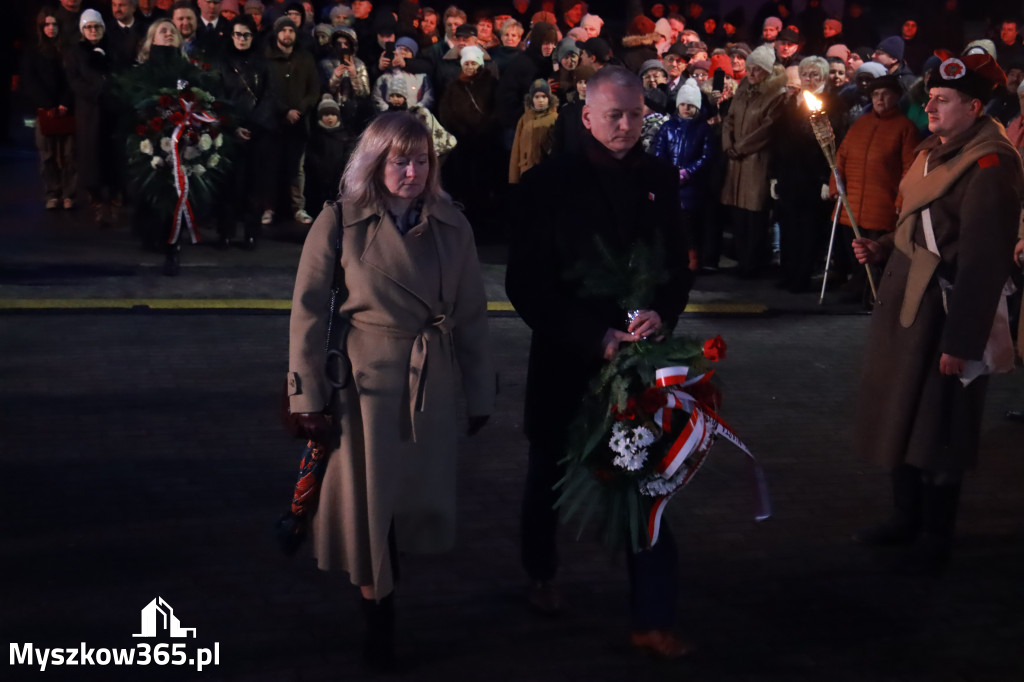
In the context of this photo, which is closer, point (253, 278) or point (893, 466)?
point (893, 466)

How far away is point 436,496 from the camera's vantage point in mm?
4789

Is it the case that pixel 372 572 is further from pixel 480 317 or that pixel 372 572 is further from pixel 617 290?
pixel 617 290

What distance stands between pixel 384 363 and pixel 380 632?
94 centimetres

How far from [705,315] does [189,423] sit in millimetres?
5081

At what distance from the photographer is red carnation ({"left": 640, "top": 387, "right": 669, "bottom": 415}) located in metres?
4.66

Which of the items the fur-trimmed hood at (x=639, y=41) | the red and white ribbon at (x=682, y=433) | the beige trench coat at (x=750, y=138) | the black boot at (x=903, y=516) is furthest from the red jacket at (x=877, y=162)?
the red and white ribbon at (x=682, y=433)

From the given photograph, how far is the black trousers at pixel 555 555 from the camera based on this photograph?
492 centimetres

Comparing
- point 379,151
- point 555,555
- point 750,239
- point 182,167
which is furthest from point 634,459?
point 750,239

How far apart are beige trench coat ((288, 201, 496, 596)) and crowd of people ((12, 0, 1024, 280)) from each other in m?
7.21

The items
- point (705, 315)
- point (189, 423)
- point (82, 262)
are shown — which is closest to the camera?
point (189, 423)

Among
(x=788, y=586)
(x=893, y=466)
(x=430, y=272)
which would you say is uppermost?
(x=430, y=272)

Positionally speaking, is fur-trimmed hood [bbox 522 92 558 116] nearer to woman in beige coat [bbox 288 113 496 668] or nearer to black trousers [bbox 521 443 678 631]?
black trousers [bbox 521 443 678 631]

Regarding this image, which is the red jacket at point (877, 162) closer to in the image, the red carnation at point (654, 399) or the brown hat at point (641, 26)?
the brown hat at point (641, 26)

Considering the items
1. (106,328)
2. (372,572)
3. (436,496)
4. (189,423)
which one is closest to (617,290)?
(436,496)
